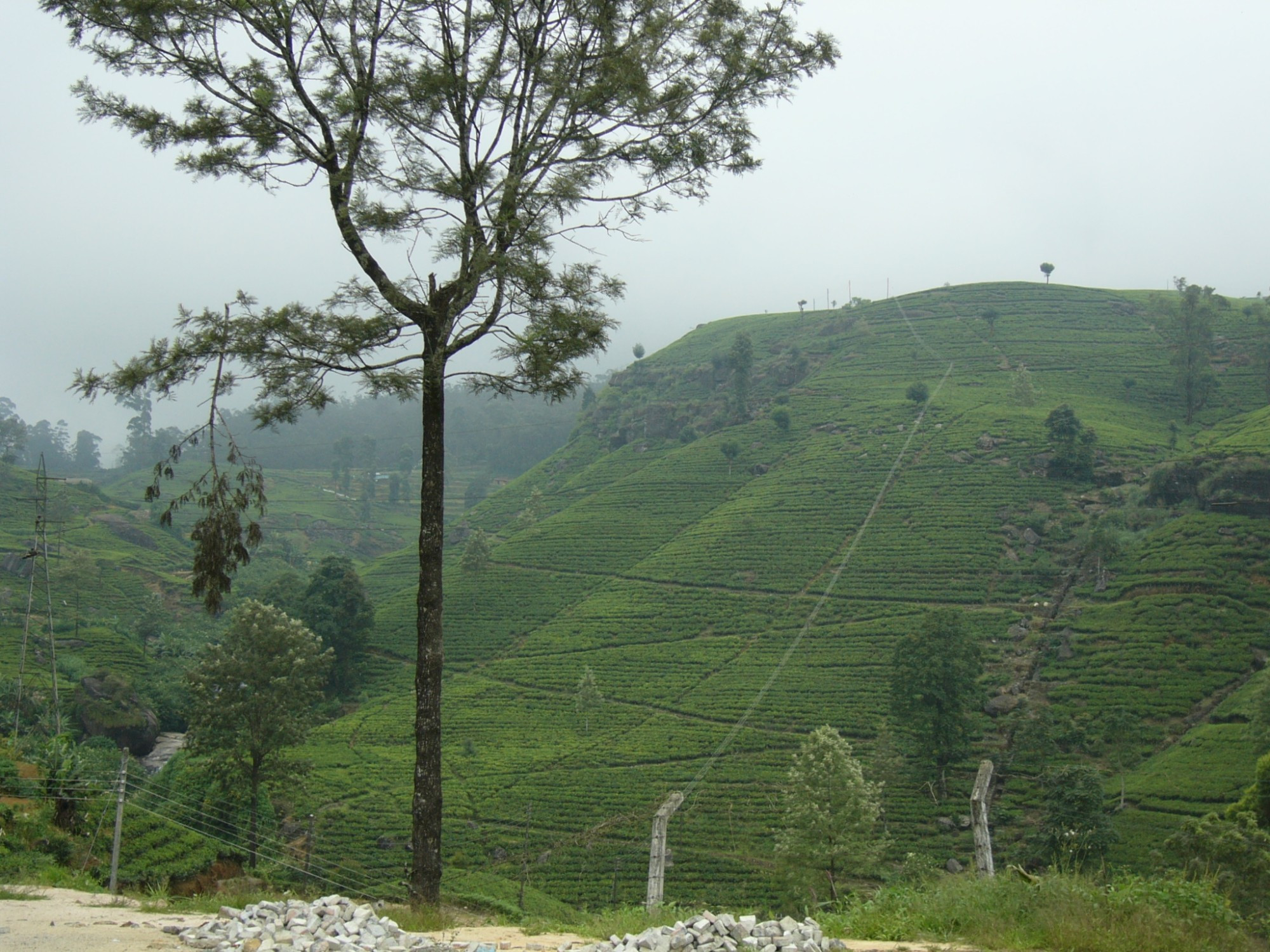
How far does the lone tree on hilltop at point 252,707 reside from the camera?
30469 mm

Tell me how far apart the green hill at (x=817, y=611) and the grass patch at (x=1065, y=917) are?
23.6 m

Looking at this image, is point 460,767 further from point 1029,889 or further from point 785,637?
point 1029,889

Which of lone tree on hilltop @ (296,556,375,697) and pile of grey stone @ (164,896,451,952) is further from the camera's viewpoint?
lone tree on hilltop @ (296,556,375,697)

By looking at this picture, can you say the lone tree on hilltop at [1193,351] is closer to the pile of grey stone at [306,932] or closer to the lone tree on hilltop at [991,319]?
the lone tree on hilltop at [991,319]

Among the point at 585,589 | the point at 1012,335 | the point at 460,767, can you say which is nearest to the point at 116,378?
the point at 460,767

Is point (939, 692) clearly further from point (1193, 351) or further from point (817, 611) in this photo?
point (1193, 351)

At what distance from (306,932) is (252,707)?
27935 mm

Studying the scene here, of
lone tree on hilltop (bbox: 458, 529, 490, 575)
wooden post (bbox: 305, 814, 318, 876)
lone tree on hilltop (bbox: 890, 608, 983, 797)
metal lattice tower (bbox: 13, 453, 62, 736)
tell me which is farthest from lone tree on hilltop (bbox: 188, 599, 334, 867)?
lone tree on hilltop (bbox: 458, 529, 490, 575)

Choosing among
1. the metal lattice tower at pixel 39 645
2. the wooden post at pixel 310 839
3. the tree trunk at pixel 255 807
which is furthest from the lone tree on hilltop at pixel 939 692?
the metal lattice tower at pixel 39 645

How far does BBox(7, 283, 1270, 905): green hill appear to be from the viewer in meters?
33.3

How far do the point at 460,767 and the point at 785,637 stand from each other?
20374 millimetres

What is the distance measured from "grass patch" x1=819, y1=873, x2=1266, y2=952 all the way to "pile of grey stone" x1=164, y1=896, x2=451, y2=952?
3.04 metres

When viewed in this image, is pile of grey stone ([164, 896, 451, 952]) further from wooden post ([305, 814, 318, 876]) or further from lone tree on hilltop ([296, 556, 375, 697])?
lone tree on hilltop ([296, 556, 375, 697])

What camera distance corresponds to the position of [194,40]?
8492 mm
